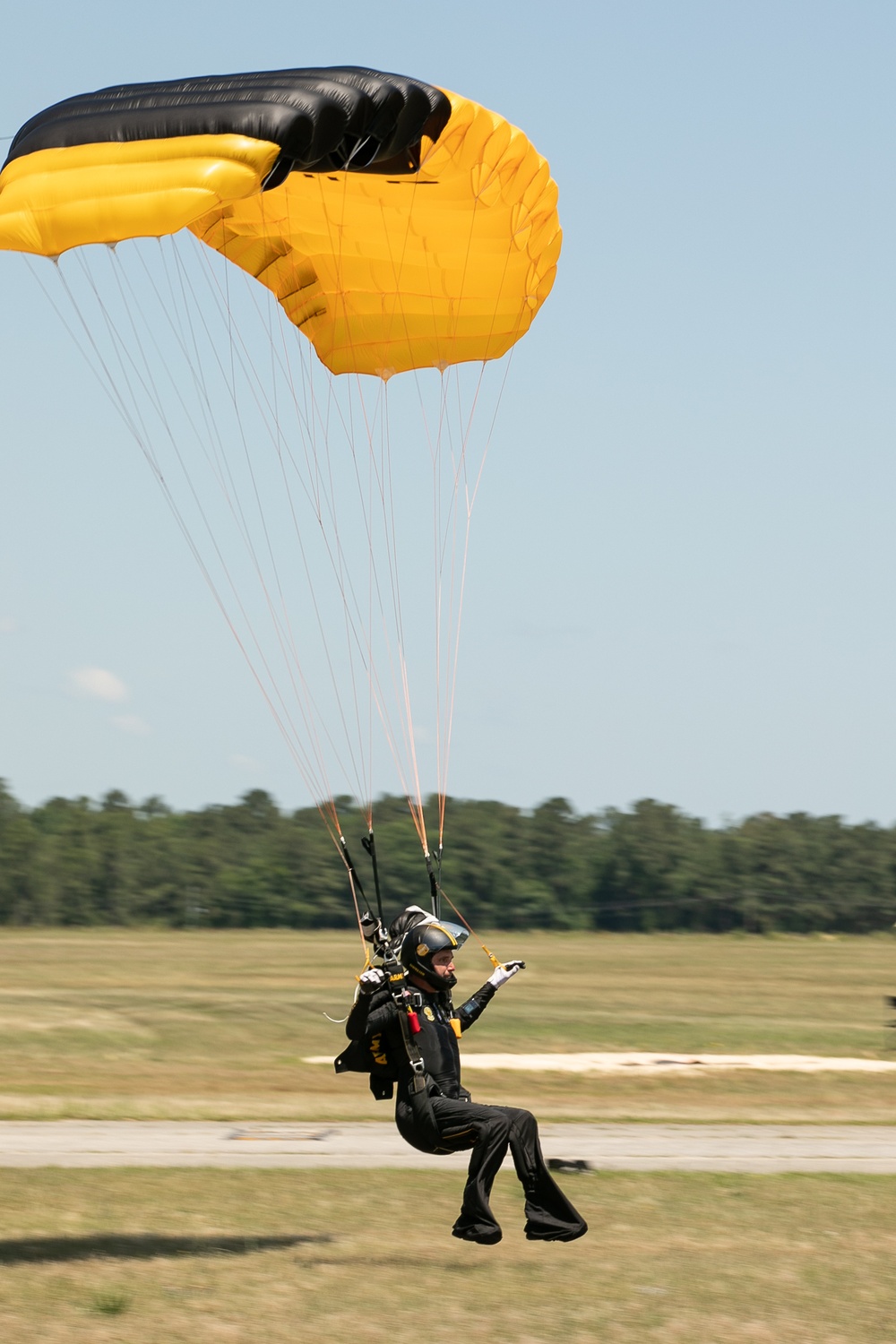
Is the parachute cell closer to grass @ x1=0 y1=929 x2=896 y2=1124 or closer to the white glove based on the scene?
the white glove

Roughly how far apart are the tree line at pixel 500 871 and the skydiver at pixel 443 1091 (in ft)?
280

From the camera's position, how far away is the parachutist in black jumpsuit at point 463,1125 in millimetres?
9562

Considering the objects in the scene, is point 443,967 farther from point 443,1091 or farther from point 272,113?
point 272,113

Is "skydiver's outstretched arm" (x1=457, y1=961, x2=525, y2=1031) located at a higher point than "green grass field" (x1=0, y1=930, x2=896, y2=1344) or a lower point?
higher

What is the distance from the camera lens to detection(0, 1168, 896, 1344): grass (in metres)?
9.84

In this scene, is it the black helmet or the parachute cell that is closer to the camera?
the black helmet

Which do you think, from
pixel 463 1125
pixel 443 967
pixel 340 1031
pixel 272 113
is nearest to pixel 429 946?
pixel 443 967

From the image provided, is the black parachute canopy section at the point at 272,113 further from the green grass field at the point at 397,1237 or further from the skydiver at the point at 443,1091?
the green grass field at the point at 397,1237

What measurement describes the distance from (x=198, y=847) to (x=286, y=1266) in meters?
102

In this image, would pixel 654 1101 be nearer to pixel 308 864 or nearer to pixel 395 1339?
pixel 395 1339

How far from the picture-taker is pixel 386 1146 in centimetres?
1619

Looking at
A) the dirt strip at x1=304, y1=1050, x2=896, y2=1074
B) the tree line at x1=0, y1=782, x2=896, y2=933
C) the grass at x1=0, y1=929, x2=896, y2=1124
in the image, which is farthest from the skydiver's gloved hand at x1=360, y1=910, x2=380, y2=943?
the tree line at x1=0, y1=782, x2=896, y2=933

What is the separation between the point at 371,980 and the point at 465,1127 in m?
1.04

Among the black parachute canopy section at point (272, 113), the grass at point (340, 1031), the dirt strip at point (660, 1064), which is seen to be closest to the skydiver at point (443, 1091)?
the black parachute canopy section at point (272, 113)
